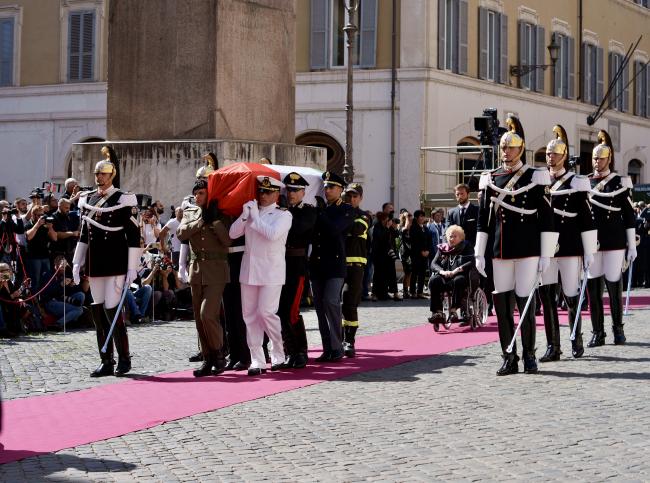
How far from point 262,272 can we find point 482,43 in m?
24.6

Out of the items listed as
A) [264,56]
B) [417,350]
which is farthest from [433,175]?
[417,350]

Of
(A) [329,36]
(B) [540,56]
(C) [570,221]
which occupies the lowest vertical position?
(C) [570,221]

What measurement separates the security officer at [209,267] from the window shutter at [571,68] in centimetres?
2918

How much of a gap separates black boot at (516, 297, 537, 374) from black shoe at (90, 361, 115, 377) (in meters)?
3.66

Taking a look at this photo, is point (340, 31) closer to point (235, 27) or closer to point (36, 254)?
point (235, 27)

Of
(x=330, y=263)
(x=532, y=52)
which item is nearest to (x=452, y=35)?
(x=532, y=52)

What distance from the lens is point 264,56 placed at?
19.8 meters

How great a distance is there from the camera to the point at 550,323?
12656mm

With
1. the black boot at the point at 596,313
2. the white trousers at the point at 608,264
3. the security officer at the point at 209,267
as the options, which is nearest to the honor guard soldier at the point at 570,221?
the black boot at the point at 596,313

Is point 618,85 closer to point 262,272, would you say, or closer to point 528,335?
point 528,335

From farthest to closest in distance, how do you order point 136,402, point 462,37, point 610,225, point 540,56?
point 540,56 < point 462,37 < point 610,225 < point 136,402

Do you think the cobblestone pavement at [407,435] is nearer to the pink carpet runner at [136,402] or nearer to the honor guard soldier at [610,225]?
the pink carpet runner at [136,402]

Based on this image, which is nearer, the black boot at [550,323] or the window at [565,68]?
the black boot at [550,323]

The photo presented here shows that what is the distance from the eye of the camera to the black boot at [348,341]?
1352 cm
